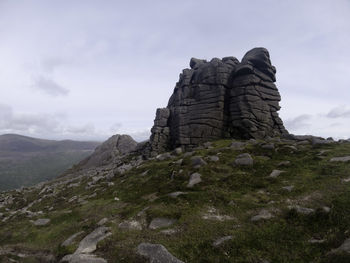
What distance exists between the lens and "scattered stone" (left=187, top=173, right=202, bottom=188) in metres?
20.3

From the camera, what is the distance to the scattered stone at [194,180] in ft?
66.7

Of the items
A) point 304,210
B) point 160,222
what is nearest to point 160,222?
point 160,222

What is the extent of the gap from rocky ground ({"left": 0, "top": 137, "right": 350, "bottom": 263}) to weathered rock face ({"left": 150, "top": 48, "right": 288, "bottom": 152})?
2589 cm

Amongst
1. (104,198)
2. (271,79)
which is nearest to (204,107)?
(271,79)

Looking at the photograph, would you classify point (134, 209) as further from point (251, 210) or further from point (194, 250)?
point (251, 210)

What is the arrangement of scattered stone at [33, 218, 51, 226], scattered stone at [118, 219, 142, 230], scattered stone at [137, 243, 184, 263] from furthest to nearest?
scattered stone at [33, 218, 51, 226] < scattered stone at [118, 219, 142, 230] < scattered stone at [137, 243, 184, 263]

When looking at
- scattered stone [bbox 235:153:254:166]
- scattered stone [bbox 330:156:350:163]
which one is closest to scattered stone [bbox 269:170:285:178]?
scattered stone [bbox 235:153:254:166]

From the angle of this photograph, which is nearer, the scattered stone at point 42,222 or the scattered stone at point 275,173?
the scattered stone at point 42,222

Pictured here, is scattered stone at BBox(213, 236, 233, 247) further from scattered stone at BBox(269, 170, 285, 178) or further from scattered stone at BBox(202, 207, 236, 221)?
scattered stone at BBox(269, 170, 285, 178)

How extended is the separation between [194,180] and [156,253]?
1150 centimetres

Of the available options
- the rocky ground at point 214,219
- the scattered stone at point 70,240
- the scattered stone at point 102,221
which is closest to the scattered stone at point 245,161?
the rocky ground at point 214,219

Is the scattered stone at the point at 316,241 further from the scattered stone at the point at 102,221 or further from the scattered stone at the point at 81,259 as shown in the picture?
the scattered stone at the point at 102,221

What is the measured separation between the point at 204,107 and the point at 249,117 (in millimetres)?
12335

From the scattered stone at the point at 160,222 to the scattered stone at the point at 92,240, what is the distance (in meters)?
2.99
